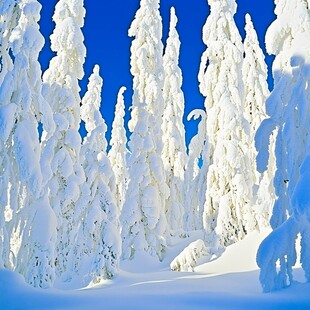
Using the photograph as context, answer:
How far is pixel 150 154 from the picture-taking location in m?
21.3

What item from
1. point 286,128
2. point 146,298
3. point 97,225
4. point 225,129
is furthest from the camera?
point 225,129

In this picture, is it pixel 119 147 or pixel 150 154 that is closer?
pixel 150 154

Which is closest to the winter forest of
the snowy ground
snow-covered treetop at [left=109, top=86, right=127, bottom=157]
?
the snowy ground

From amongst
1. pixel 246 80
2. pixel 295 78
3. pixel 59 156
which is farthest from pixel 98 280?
pixel 246 80

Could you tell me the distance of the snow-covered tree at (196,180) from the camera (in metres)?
22.2

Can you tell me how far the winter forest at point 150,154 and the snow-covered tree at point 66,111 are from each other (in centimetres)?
5

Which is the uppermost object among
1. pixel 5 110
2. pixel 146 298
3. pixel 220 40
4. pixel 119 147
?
pixel 119 147

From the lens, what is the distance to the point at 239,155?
18719 mm

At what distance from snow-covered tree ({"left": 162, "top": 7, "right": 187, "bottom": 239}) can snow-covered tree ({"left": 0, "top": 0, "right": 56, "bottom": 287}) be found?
526 inches

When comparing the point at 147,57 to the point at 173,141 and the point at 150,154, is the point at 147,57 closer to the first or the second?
the point at 150,154

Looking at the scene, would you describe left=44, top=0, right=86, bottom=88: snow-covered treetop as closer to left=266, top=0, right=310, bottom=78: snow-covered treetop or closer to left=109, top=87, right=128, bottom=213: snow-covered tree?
left=266, top=0, right=310, bottom=78: snow-covered treetop

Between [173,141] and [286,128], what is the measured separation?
20216 millimetres

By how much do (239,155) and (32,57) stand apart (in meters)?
10.6

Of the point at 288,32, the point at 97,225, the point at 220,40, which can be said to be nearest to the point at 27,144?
the point at 288,32
